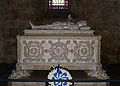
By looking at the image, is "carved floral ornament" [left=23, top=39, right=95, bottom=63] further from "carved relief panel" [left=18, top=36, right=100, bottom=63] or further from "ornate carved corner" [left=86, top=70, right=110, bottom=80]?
"ornate carved corner" [left=86, top=70, right=110, bottom=80]

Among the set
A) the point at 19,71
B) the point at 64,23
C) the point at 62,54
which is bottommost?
the point at 19,71

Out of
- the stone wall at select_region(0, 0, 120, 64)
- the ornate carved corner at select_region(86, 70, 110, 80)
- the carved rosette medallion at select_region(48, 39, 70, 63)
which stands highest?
the stone wall at select_region(0, 0, 120, 64)

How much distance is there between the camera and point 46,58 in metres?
5.26

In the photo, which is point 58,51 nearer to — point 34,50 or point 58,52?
point 58,52

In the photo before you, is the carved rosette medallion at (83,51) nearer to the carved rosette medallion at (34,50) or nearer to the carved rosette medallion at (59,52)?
the carved rosette medallion at (59,52)

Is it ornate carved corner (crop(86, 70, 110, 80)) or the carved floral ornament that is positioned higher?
the carved floral ornament

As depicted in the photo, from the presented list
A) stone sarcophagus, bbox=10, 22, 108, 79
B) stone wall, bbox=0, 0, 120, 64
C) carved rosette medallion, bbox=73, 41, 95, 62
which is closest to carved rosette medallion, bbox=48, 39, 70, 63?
stone sarcophagus, bbox=10, 22, 108, 79

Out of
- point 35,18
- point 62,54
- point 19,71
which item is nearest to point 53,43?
point 62,54

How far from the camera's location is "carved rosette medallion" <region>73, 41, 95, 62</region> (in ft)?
17.3

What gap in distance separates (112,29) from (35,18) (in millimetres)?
2471

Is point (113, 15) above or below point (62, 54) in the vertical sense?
above

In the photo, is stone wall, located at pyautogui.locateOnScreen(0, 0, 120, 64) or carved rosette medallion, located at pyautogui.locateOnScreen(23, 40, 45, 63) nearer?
carved rosette medallion, located at pyautogui.locateOnScreen(23, 40, 45, 63)

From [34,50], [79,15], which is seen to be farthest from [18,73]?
[79,15]

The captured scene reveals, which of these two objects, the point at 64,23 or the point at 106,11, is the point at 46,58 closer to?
the point at 64,23
